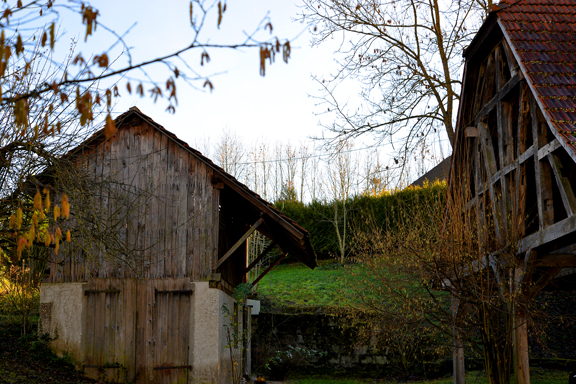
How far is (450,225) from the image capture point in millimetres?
8070

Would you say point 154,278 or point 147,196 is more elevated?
point 147,196

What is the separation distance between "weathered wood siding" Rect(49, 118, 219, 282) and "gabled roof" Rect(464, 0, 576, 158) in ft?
18.6

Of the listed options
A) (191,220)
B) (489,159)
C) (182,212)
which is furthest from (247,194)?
(489,159)

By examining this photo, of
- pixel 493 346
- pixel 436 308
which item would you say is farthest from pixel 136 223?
pixel 493 346

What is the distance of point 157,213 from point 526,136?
21.9 ft

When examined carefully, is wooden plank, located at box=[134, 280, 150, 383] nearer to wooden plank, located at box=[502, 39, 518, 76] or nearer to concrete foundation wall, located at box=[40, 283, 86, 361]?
concrete foundation wall, located at box=[40, 283, 86, 361]

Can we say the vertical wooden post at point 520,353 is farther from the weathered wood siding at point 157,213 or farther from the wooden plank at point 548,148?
the weathered wood siding at point 157,213

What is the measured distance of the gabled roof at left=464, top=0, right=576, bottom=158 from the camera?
6.77 meters

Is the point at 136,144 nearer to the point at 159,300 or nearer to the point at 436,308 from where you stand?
the point at 159,300

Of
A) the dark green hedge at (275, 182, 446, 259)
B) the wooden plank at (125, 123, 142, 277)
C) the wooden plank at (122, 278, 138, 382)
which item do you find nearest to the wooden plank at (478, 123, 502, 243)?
the wooden plank at (125, 123, 142, 277)

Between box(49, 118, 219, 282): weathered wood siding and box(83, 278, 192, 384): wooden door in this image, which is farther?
box(49, 118, 219, 282): weathered wood siding

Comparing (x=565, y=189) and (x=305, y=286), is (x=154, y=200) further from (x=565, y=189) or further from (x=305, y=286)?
(x=305, y=286)

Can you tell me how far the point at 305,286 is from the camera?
1956 cm

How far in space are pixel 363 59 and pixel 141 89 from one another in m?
12.2
